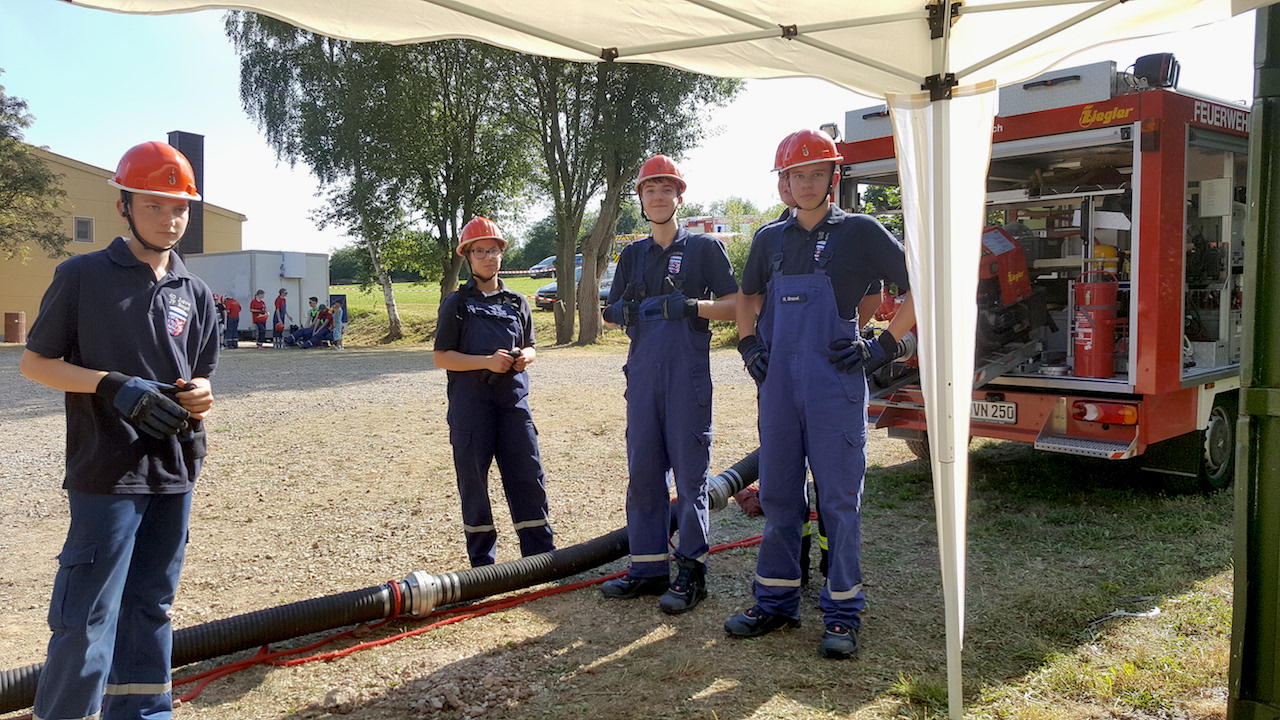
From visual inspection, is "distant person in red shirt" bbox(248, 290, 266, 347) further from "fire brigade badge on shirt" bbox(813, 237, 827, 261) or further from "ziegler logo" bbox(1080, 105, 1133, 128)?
"fire brigade badge on shirt" bbox(813, 237, 827, 261)

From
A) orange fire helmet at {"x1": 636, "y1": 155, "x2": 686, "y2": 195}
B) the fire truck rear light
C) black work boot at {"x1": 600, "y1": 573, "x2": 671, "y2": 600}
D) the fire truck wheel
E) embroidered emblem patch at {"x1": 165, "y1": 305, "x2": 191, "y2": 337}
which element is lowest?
Answer: black work boot at {"x1": 600, "y1": 573, "x2": 671, "y2": 600}

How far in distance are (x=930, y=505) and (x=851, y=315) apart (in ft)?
9.87

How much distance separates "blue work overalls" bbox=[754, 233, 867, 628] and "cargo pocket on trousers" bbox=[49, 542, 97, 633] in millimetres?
2516

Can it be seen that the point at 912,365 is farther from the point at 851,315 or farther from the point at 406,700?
the point at 406,700

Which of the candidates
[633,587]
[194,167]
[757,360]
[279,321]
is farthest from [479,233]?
[194,167]

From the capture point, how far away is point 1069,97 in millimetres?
5734

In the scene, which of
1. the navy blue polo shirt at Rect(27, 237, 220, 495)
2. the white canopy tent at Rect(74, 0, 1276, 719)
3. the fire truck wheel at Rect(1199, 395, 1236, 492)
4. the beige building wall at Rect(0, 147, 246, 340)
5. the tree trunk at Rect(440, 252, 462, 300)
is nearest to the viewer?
the navy blue polo shirt at Rect(27, 237, 220, 495)

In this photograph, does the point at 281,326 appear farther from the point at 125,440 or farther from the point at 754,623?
the point at 125,440

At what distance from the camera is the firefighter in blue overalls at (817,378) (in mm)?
3732

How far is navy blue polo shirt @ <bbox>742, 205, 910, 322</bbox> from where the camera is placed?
12.6 ft

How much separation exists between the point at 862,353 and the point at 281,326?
23.5m

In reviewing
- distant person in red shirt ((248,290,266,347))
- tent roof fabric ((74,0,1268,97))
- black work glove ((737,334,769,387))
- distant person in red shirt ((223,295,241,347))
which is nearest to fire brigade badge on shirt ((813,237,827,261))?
black work glove ((737,334,769,387))

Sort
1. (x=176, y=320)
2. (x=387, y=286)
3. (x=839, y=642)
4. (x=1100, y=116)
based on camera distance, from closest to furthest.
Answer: (x=176, y=320) → (x=839, y=642) → (x=1100, y=116) → (x=387, y=286)

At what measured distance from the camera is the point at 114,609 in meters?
2.73
